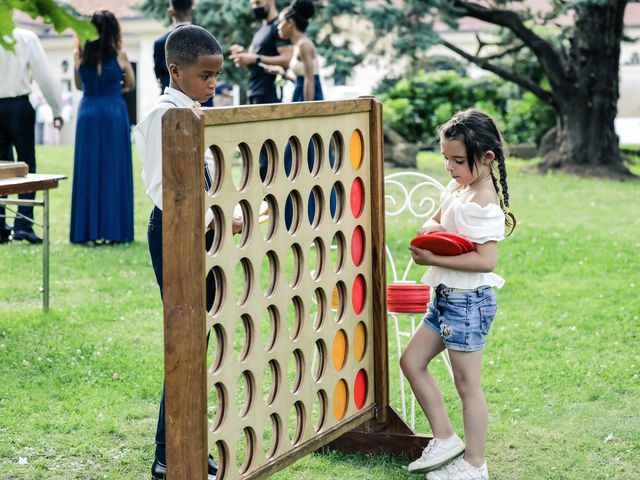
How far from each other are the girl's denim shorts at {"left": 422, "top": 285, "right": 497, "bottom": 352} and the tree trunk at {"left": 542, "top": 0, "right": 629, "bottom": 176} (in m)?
13.4

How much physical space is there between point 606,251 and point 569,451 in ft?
17.1

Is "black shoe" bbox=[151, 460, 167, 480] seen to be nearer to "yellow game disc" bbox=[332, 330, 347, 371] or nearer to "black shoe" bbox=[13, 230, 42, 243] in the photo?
"yellow game disc" bbox=[332, 330, 347, 371]

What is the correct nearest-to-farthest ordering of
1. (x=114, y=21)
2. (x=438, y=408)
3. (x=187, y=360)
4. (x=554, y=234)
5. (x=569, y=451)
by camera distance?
(x=187, y=360)
(x=438, y=408)
(x=569, y=451)
(x=114, y=21)
(x=554, y=234)

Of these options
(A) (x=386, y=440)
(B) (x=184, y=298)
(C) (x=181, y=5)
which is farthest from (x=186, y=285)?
(C) (x=181, y=5)

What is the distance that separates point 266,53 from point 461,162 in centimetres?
591

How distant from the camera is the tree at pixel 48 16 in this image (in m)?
2.00

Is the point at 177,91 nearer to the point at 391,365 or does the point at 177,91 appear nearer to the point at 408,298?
the point at 408,298

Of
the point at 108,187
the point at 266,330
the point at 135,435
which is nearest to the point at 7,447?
the point at 135,435

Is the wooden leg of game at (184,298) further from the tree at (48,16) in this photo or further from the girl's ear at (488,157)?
the girl's ear at (488,157)

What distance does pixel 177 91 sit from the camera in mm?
3734

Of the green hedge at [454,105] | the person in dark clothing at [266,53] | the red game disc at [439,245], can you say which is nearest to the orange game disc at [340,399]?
the red game disc at [439,245]

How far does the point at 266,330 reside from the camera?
6.77 m

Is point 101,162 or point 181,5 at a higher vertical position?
point 181,5

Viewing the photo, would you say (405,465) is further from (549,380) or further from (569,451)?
(549,380)
